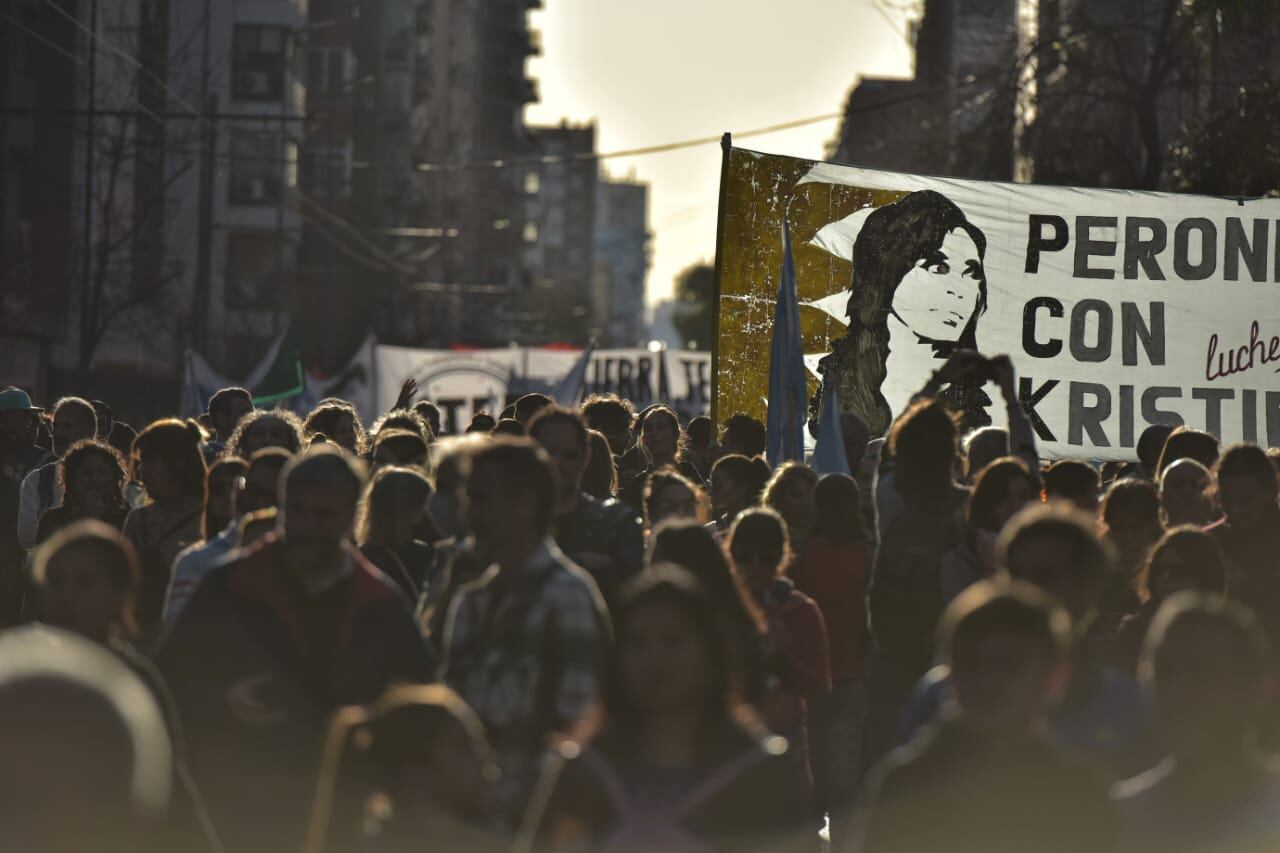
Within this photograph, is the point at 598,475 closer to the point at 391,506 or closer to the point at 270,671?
the point at 391,506

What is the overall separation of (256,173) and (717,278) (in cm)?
5551

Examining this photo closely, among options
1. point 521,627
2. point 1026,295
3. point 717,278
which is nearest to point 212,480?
point 521,627

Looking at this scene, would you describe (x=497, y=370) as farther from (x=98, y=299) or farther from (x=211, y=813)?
(x=211, y=813)

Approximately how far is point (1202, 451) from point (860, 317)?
3.44 meters

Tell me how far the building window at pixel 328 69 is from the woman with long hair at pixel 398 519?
79308 mm

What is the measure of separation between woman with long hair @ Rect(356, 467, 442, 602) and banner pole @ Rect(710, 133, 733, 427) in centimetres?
454

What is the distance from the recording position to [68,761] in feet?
12.2

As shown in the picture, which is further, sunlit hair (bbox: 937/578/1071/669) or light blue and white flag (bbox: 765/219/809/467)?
light blue and white flag (bbox: 765/219/809/467)

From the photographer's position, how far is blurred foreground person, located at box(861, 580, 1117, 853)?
4.08 meters

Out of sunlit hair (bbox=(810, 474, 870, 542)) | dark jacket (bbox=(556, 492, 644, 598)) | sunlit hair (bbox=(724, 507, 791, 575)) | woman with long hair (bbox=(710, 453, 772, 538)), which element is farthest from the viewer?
woman with long hair (bbox=(710, 453, 772, 538))

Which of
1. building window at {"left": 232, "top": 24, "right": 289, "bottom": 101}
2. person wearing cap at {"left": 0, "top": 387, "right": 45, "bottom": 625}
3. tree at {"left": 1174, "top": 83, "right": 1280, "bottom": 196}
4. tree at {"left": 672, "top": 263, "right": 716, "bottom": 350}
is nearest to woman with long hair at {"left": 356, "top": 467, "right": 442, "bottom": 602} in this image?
person wearing cap at {"left": 0, "top": 387, "right": 45, "bottom": 625}

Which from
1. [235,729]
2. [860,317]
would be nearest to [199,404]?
[860,317]

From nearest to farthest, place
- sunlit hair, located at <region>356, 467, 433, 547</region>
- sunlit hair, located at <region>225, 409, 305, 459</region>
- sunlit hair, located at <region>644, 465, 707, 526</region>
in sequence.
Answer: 1. sunlit hair, located at <region>356, 467, 433, 547</region>
2. sunlit hair, located at <region>644, 465, 707, 526</region>
3. sunlit hair, located at <region>225, 409, 305, 459</region>

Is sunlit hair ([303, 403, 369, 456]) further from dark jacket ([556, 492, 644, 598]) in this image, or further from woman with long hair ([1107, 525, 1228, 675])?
woman with long hair ([1107, 525, 1228, 675])
